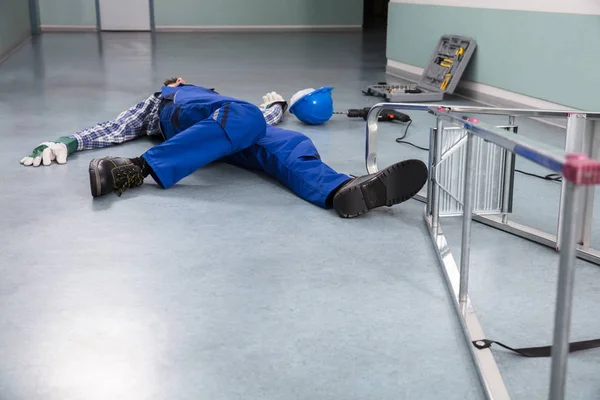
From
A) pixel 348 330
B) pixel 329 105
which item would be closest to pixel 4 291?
pixel 348 330

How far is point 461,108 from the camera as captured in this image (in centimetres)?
254

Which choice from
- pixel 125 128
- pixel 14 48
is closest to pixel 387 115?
pixel 125 128

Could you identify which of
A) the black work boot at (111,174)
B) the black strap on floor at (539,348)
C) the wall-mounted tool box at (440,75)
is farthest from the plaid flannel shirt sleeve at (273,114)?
the black strap on floor at (539,348)

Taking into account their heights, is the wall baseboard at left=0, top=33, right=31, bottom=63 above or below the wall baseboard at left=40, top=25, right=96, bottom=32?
below

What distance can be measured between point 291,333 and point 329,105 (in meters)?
2.94

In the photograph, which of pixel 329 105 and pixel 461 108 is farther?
pixel 329 105

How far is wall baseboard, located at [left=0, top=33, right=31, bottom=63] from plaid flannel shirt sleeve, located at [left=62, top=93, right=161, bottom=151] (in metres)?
5.15

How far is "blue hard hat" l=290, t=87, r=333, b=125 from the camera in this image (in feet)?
15.2

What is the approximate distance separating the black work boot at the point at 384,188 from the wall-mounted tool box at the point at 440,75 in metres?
2.92

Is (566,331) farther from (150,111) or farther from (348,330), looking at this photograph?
(150,111)

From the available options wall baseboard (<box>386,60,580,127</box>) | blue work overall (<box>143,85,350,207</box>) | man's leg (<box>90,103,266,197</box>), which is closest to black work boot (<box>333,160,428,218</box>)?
blue work overall (<box>143,85,350,207</box>)

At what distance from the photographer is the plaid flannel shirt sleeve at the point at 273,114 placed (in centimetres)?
458

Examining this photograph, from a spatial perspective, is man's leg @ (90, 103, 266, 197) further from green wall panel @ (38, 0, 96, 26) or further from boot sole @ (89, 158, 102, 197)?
green wall panel @ (38, 0, 96, 26)

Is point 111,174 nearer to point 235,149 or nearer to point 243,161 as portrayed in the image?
point 235,149
